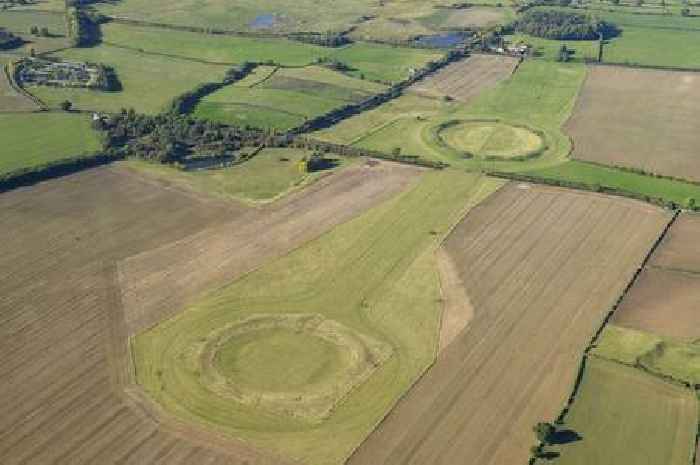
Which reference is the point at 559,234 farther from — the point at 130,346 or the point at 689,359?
the point at 130,346

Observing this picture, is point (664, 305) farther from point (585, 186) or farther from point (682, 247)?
point (585, 186)

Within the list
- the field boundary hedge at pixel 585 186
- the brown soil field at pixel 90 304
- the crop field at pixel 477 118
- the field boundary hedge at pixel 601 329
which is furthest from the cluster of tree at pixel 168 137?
the field boundary hedge at pixel 601 329

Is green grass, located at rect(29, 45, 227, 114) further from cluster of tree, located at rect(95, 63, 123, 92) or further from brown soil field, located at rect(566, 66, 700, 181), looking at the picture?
brown soil field, located at rect(566, 66, 700, 181)

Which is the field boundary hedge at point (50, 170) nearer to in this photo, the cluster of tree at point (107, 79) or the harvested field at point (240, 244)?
the harvested field at point (240, 244)

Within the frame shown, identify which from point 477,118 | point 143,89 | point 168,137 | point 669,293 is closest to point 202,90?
point 143,89

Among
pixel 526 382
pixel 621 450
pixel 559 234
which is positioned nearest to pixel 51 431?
pixel 526 382
